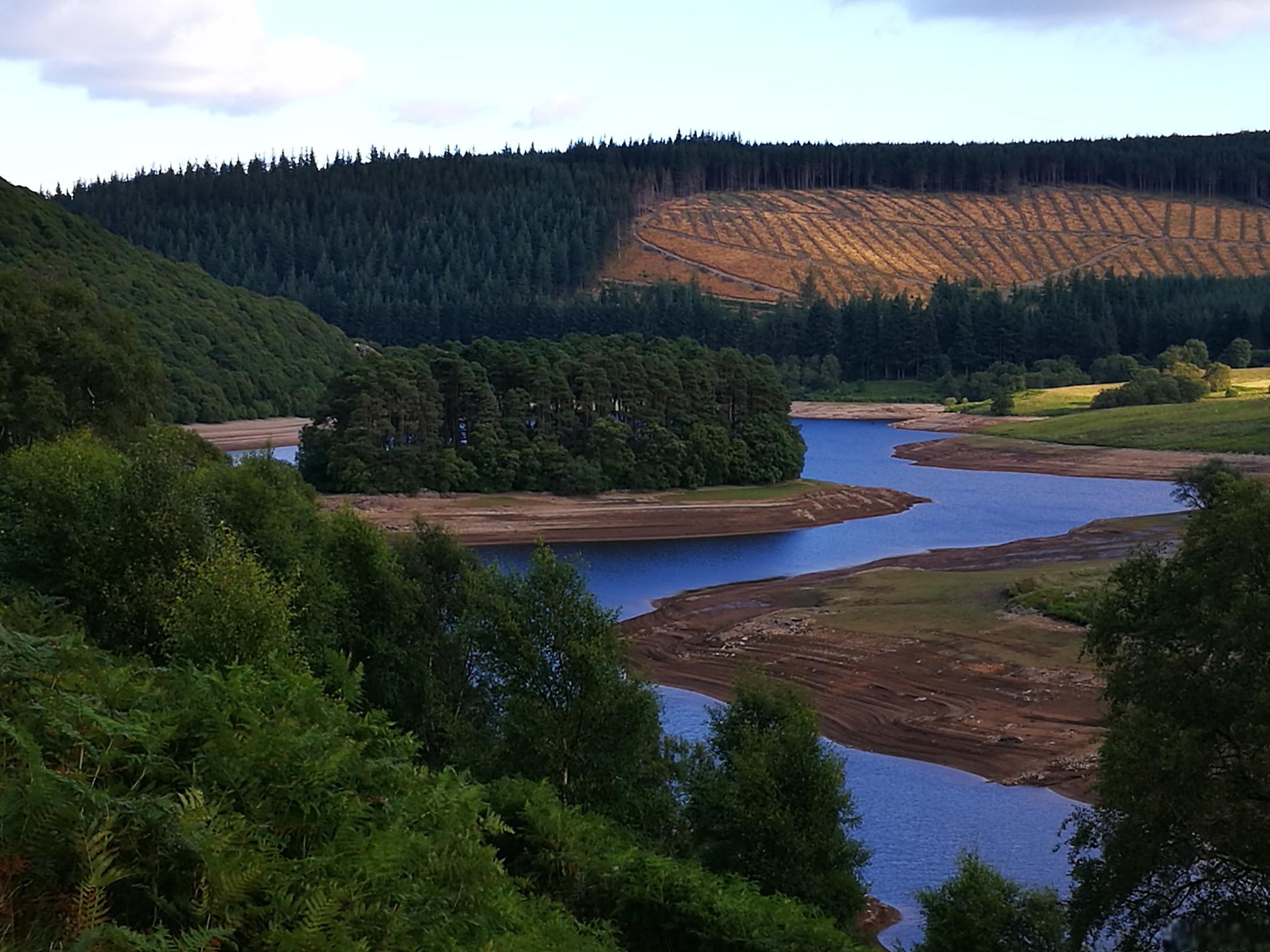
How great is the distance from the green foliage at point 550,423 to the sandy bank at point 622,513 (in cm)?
239

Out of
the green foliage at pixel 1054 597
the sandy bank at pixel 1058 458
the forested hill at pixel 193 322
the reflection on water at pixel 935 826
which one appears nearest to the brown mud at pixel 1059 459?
the sandy bank at pixel 1058 458

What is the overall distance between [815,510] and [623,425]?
1641cm

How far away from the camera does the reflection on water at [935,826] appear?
33.0 metres

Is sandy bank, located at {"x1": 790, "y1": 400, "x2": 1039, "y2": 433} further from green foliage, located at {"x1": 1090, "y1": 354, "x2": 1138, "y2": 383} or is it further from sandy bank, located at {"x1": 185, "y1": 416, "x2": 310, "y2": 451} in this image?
sandy bank, located at {"x1": 185, "y1": 416, "x2": 310, "y2": 451}

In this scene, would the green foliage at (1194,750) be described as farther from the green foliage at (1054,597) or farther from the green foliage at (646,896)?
the green foliage at (1054,597)

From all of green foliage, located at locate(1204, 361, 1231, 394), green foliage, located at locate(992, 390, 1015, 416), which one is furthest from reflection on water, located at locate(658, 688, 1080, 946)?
green foliage, located at locate(1204, 361, 1231, 394)

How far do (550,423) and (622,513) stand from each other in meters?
13.8

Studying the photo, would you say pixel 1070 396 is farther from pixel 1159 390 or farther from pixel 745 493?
pixel 745 493

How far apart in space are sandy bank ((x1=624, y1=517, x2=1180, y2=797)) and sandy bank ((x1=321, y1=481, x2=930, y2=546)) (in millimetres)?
19943

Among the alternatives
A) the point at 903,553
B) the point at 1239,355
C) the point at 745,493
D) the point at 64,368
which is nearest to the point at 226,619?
the point at 64,368

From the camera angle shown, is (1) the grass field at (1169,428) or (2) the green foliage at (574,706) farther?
(1) the grass field at (1169,428)

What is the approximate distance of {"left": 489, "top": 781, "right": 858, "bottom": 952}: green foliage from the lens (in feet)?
66.4

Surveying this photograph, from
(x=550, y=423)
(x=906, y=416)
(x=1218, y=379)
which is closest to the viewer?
(x=550, y=423)

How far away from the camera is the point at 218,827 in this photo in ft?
38.2
